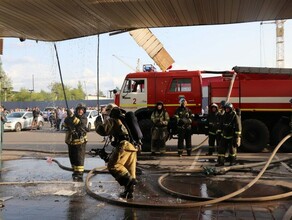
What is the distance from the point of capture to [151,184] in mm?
7742

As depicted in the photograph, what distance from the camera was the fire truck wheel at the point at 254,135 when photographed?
1288 centimetres

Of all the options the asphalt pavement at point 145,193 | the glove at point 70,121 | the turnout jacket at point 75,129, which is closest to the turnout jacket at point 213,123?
the asphalt pavement at point 145,193

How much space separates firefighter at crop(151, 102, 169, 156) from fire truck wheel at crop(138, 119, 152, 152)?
0.46 m

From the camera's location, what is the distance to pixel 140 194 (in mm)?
6898

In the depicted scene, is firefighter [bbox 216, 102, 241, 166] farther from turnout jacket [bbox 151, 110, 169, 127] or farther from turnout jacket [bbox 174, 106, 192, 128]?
turnout jacket [bbox 151, 110, 169, 127]

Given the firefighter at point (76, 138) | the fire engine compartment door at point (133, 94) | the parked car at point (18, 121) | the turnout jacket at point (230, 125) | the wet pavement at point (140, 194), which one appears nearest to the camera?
the wet pavement at point (140, 194)

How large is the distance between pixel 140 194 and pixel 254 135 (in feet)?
23.6

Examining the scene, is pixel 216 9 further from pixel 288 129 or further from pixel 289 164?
pixel 288 129

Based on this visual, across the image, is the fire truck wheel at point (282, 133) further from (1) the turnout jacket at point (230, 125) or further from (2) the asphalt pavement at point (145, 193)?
(1) the turnout jacket at point (230, 125)

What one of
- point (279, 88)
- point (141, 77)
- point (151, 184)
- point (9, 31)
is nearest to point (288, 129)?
point (279, 88)

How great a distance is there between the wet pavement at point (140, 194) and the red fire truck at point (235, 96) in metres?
3.12

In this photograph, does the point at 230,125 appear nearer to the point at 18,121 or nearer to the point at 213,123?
the point at 213,123

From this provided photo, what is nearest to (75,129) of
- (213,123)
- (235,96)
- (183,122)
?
(183,122)

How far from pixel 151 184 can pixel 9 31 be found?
482cm
